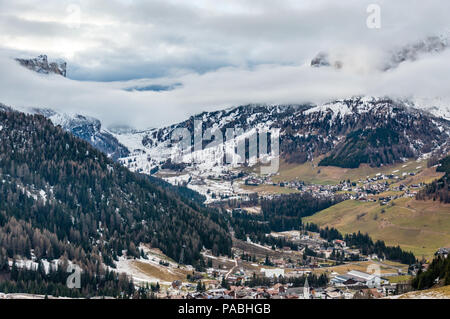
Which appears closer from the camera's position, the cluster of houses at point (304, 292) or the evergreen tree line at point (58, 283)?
the cluster of houses at point (304, 292)

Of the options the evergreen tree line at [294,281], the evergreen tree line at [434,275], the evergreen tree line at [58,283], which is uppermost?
the evergreen tree line at [434,275]

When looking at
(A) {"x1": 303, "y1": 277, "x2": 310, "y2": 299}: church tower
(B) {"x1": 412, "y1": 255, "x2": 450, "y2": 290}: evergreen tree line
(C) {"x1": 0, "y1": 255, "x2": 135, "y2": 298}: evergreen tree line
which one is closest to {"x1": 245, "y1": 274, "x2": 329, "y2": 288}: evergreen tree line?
(A) {"x1": 303, "y1": 277, "x2": 310, "y2": 299}: church tower

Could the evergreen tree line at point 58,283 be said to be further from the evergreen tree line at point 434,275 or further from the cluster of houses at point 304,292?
the evergreen tree line at point 434,275

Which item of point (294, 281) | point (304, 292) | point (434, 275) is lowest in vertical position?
point (294, 281)

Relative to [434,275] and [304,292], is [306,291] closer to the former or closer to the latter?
[304,292]

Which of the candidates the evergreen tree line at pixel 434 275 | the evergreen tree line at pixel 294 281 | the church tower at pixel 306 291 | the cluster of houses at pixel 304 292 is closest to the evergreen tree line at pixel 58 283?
the cluster of houses at pixel 304 292

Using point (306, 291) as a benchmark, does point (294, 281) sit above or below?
below

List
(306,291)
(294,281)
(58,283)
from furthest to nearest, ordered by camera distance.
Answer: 1. (294,281)
2. (58,283)
3. (306,291)

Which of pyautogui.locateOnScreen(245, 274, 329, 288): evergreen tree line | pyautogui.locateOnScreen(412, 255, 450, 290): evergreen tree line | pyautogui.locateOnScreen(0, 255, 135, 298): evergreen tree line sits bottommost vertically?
pyautogui.locateOnScreen(245, 274, 329, 288): evergreen tree line

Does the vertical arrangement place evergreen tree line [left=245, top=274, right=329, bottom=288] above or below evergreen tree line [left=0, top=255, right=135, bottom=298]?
below

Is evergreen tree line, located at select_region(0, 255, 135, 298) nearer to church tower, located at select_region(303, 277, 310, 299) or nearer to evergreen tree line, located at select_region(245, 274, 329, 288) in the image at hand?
evergreen tree line, located at select_region(245, 274, 329, 288)

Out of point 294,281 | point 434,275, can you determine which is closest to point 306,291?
point 294,281

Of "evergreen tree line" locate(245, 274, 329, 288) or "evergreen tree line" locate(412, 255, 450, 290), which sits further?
"evergreen tree line" locate(245, 274, 329, 288)
